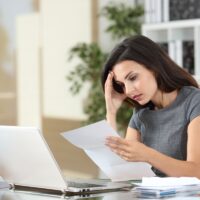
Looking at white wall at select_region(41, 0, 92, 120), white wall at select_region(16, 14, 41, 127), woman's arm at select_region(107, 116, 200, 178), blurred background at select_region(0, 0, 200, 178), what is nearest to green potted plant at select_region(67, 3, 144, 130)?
blurred background at select_region(0, 0, 200, 178)

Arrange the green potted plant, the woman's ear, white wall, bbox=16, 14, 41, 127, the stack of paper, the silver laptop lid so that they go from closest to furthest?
the stack of paper, the silver laptop lid, the woman's ear, the green potted plant, white wall, bbox=16, 14, 41, 127

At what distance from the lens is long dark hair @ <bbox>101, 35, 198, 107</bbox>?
99.9 inches

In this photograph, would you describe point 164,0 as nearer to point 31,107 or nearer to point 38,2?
point 38,2

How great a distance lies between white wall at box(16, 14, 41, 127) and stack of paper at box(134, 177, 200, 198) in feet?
11.8

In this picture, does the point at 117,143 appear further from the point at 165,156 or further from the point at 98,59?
the point at 98,59

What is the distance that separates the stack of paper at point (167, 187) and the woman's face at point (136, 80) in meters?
0.62

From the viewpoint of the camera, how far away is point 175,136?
102 inches

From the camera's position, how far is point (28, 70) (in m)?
5.53

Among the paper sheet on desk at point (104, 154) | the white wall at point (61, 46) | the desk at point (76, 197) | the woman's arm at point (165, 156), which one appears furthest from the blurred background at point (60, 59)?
the desk at point (76, 197)

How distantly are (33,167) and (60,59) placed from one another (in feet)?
11.7

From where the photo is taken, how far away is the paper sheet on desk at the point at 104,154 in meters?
2.11

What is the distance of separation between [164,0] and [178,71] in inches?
95.1

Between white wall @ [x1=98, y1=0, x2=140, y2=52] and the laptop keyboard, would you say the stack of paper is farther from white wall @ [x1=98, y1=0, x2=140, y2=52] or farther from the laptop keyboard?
white wall @ [x1=98, y1=0, x2=140, y2=52]

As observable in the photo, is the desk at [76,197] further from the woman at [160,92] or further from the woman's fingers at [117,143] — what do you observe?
the woman at [160,92]
